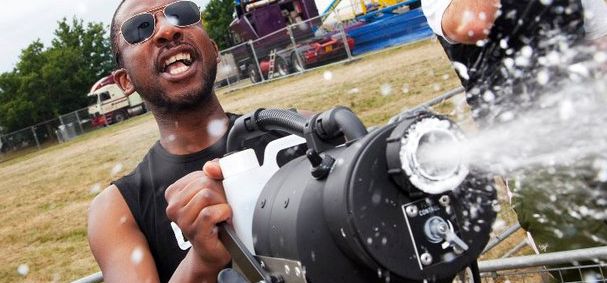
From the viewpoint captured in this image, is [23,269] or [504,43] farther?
[23,269]

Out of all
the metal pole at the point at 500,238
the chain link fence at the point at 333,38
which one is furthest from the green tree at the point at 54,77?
the metal pole at the point at 500,238

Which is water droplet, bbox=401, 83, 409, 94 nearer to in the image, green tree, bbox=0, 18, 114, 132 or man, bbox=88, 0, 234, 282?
man, bbox=88, 0, 234, 282

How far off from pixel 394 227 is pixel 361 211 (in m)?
0.05

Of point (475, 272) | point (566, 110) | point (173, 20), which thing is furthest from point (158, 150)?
point (475, 272)

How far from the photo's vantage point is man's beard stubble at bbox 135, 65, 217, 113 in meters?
1.90

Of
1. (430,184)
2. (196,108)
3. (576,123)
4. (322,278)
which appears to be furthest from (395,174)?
(196,108)

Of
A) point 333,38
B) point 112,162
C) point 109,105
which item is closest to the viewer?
point 112,162

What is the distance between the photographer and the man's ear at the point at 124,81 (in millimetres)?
2047

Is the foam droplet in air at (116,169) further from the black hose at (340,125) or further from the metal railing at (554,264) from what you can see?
the black hose at (340,125)

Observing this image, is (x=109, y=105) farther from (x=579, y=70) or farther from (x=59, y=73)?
(x=579, y=70)

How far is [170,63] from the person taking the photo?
1859 millimetres

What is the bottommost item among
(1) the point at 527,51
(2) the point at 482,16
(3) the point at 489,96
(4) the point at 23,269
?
(4) the point at 23,269

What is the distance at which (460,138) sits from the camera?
846mm

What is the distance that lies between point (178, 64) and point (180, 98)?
0.10 meters
